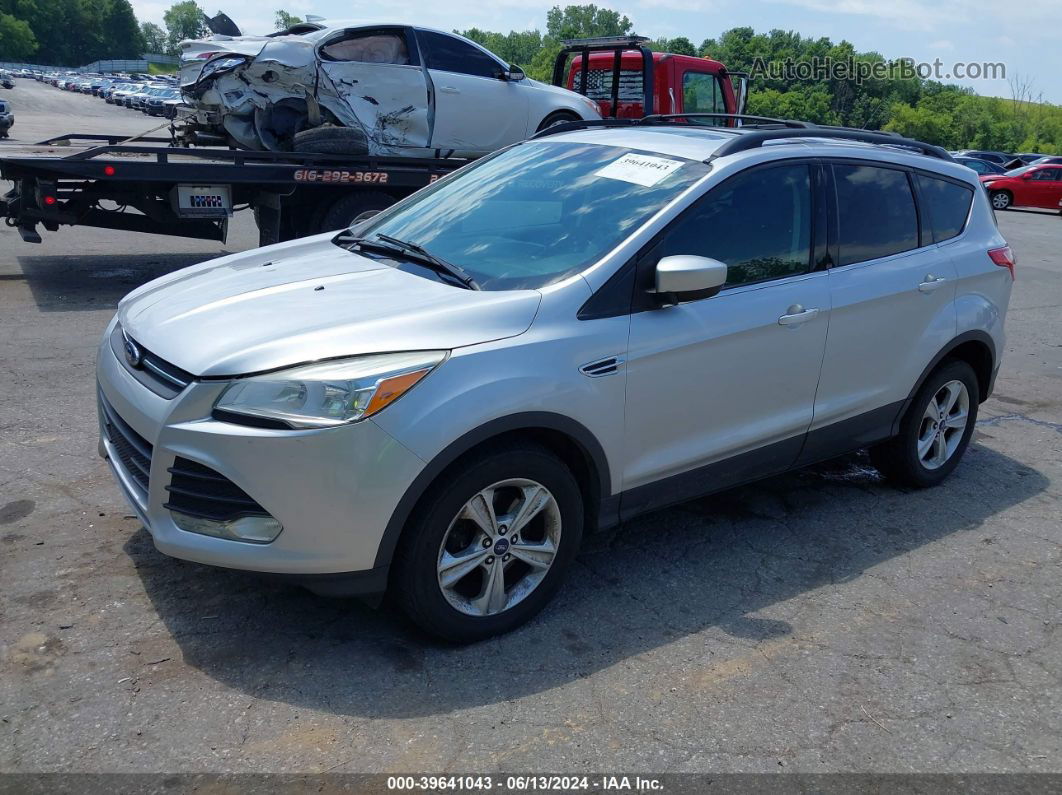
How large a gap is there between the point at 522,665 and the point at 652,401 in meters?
1.09

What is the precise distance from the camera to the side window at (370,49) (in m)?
9.89

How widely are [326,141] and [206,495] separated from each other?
7386 mm

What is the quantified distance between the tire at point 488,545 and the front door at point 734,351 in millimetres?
365

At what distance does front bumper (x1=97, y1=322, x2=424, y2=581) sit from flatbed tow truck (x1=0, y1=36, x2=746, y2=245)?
572 cm

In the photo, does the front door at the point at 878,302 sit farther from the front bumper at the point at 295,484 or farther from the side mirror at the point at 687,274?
the front bumper at the point at 295,484

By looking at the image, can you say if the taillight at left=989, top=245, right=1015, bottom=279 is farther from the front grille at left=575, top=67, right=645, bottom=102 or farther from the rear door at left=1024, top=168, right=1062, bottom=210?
the rear door at left=1024, top=168, right=1062, bottom=210

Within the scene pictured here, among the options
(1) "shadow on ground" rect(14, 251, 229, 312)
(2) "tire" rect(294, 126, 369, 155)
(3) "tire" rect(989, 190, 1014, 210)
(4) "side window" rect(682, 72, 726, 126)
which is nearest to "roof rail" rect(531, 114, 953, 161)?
(2) "tire" rect(294, 126, 369, 155)

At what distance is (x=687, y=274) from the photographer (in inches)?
142

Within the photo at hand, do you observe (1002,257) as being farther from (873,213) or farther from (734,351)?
(734,351)

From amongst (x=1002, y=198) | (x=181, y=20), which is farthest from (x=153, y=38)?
(x=1002, y=198)

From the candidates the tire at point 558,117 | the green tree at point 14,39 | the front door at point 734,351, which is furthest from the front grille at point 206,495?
the green tree at point 14,39

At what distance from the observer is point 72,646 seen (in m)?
3.29

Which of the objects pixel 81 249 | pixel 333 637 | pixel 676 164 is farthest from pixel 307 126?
pixel 333 637

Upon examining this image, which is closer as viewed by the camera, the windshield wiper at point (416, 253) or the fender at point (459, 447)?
the fender at point (459, 447)
